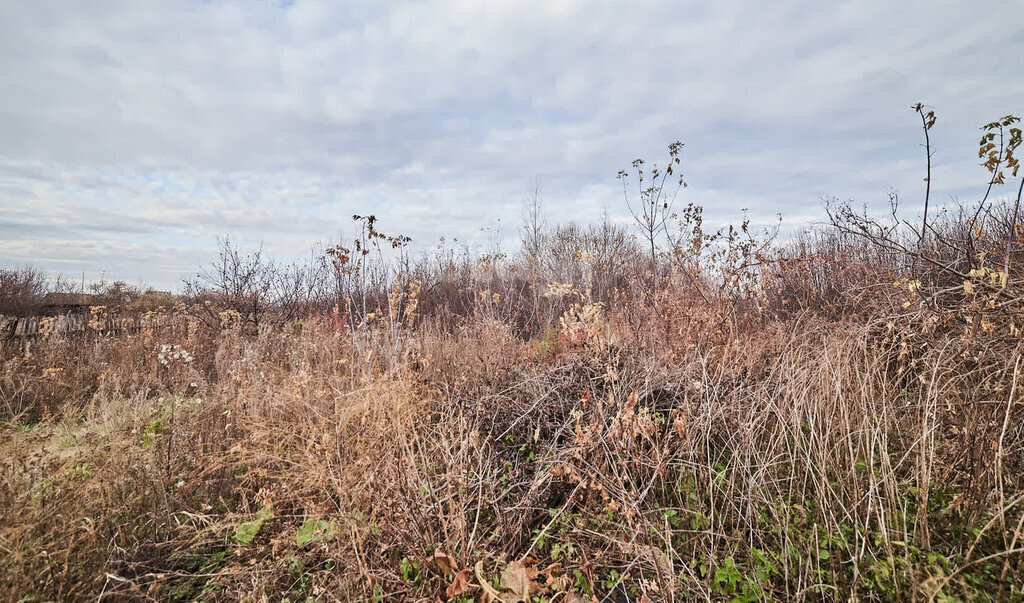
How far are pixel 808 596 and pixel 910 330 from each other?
2.59m

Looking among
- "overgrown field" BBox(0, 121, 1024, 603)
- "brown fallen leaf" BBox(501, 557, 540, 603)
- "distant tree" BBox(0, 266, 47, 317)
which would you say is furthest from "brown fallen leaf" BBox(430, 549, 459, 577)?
"distant tree" BBox(0, 266, 47, 317)

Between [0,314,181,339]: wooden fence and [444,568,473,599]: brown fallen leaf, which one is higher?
[0,314,181,339]: wooden fence

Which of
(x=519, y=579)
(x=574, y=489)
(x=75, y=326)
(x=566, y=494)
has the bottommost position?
(x=519, y=579)

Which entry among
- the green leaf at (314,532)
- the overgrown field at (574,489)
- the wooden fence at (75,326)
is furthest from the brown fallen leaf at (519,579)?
the wooden fence at (75,326)

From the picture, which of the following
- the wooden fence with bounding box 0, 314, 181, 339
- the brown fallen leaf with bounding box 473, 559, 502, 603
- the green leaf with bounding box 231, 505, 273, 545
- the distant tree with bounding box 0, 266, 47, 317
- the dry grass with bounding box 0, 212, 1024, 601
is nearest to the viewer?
the brown fallen leaf with bounding box 473, 559, 502, 603

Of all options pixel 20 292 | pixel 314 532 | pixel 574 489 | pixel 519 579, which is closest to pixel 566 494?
pixel 574 489

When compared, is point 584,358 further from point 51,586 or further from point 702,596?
point 51,586

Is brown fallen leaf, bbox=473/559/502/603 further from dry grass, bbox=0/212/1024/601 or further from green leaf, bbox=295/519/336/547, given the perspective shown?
green leaf, bbox=295/519/336/547

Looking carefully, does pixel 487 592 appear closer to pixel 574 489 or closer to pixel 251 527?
pixel 574 489

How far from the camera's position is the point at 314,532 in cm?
238

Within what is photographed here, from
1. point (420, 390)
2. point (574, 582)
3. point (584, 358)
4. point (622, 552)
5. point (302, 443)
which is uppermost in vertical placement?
point (584, 358)

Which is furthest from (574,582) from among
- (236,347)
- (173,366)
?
(173,366)

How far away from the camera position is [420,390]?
12.9 feet

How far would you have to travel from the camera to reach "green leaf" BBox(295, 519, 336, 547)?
2321 mm
